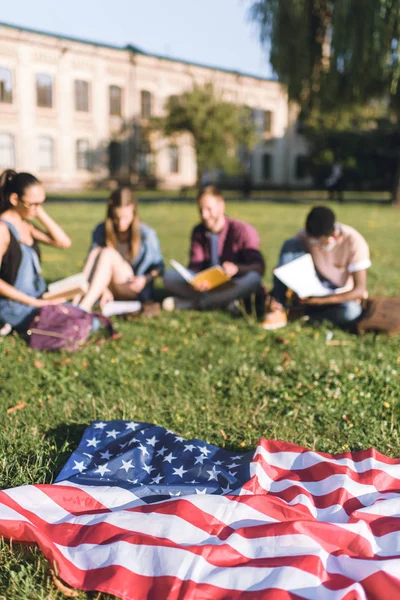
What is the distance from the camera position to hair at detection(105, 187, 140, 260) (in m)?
5.45

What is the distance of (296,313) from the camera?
538 centimetres

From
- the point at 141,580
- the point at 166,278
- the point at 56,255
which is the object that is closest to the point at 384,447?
the point at 141,580

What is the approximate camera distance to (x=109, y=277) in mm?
5559

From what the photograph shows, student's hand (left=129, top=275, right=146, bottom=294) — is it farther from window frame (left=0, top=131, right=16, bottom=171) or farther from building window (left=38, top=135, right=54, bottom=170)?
building window (left=38, top=135, right=54, bottom=170)

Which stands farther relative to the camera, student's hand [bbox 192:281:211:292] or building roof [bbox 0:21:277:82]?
building roof [bbox 0:21:277:82]

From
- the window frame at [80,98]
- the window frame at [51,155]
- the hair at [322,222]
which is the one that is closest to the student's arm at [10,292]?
the hair at [322,222]

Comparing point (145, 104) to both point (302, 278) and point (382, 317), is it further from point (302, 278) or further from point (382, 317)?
point (382, 317)

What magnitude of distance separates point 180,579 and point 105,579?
0.86 feet

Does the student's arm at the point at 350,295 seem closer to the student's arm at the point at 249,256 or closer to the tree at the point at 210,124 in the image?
the student's arm at the point at 249,256

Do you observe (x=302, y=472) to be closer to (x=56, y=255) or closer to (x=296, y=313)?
(x=296, y=313)

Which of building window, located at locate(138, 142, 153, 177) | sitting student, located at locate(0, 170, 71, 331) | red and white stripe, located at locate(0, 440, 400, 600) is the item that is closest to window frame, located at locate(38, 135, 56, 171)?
building window, located at locate(138, 142, 153, 177)

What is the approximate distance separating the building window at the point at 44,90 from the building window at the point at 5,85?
5.21 feet

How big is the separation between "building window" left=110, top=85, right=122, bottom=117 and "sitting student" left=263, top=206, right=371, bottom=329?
111ft

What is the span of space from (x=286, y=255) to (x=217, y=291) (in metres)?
0.82
